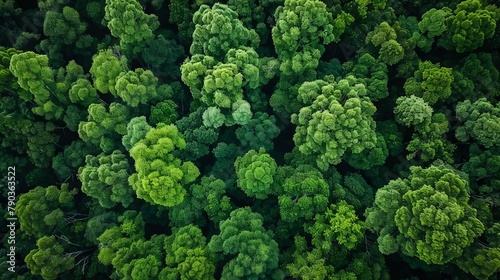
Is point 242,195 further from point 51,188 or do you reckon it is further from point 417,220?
point 51,188

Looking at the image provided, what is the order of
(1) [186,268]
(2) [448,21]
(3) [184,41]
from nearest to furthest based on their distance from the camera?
(1) [186,268] < (2) [448,21] < (3) [184,41]

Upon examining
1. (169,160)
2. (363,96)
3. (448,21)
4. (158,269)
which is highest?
(448,21)

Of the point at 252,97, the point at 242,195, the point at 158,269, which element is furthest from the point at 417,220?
the point at 158,269

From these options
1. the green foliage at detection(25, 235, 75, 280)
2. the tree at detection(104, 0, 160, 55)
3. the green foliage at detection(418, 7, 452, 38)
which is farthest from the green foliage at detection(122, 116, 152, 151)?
the green foliage at detection(418, 7, 452, 38)

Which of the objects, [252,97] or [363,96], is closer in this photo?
[363,96]

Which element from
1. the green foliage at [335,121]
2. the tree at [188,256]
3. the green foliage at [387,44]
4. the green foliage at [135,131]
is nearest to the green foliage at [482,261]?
the green foliage at [335,121]

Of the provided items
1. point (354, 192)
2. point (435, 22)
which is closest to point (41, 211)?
point (354, 192)

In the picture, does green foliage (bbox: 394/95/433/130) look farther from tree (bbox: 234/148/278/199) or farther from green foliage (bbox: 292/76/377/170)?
Result: tree (bbox: 234/148/278/199)

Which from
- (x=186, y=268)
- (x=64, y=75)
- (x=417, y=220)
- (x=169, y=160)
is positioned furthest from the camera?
(x=64, y=75)
